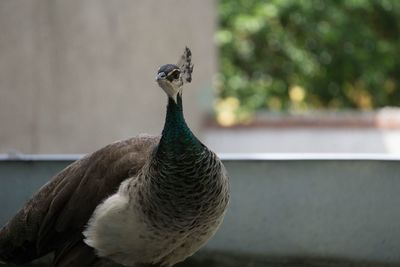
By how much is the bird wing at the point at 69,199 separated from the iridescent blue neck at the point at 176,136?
0.24 metres

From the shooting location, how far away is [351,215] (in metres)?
3.64

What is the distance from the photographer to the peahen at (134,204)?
2994 mm

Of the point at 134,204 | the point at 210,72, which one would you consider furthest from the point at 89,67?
the point at 134,204

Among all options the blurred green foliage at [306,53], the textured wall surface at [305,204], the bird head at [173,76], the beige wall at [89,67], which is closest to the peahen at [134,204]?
the bird head at [173,76]

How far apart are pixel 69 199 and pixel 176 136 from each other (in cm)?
58

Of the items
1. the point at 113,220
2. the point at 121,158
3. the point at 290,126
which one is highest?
the point at 121,158

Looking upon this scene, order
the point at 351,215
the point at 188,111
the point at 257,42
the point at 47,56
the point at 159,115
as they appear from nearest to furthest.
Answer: the point at 351,215 → the point at 47,56 → the point at 159,115 → the point at 188,111 → the point at 257,42

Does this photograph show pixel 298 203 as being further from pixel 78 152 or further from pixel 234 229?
pixel 78 152

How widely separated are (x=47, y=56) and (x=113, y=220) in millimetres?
4665

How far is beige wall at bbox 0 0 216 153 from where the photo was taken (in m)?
7.10

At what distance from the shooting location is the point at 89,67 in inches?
323

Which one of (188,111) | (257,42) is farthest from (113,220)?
(257,42)

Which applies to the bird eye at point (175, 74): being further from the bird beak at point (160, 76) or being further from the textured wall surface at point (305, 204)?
the textured wall surface at point (305, 204)

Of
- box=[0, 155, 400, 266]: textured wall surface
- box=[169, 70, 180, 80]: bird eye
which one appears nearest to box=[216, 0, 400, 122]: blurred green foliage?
box=[0, 155, 400, 266]: textured wall surface
